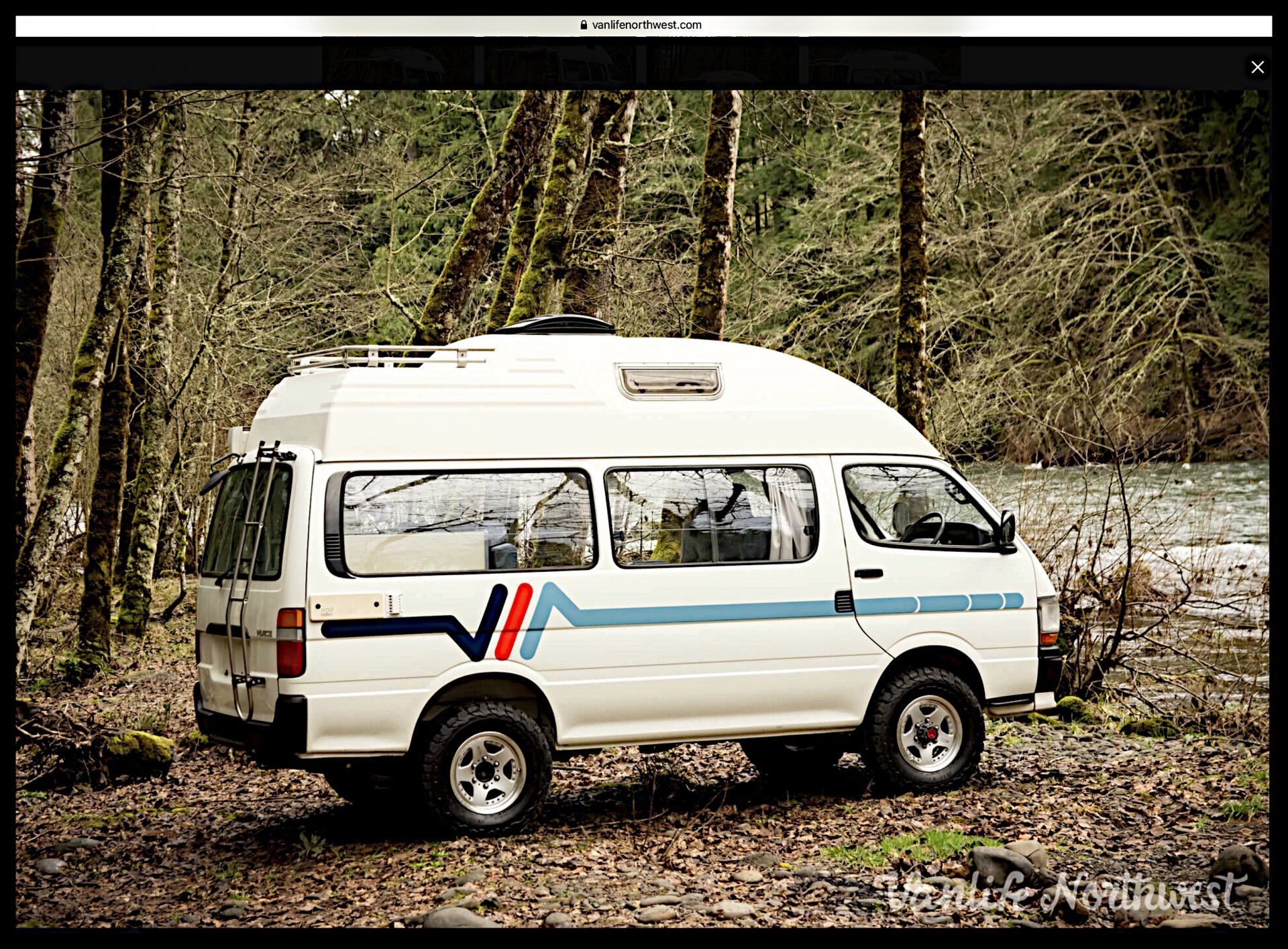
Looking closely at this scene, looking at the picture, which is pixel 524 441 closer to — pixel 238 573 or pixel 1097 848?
pixel 238 573

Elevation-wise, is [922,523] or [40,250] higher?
[40,250]

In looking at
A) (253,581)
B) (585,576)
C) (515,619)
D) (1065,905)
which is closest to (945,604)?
(585,576)

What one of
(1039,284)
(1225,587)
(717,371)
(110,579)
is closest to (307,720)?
(717,371)

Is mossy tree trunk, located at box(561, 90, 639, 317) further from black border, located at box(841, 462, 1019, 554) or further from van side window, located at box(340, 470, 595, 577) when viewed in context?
van side window, located at box(340, 470, 595, 577)

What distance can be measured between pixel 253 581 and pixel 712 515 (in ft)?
8.74

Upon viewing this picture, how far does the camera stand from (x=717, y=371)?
28.0 ft

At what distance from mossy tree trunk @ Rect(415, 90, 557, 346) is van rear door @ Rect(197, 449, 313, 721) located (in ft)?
20.6

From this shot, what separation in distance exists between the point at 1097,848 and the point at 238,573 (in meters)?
4.96

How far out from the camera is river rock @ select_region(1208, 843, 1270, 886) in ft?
22.4

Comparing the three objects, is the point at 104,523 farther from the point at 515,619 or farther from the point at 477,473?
the point at 515,619

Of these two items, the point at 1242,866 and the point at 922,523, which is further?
the point at 922,523

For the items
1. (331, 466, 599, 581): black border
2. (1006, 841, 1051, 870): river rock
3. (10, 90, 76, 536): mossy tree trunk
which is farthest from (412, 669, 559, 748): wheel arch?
(10, 90, 76, 536): mossy tree trunk

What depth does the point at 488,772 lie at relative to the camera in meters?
7.69

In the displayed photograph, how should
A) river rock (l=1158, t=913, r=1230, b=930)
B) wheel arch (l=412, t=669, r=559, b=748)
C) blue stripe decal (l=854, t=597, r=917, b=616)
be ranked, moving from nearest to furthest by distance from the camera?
river rock (l=1158, t=913, r=1230, b=930) → wheel arch (l=412, t=669, r=559, b=748) → blue stripe decal (l=854, t=597, r=917, b=616)
